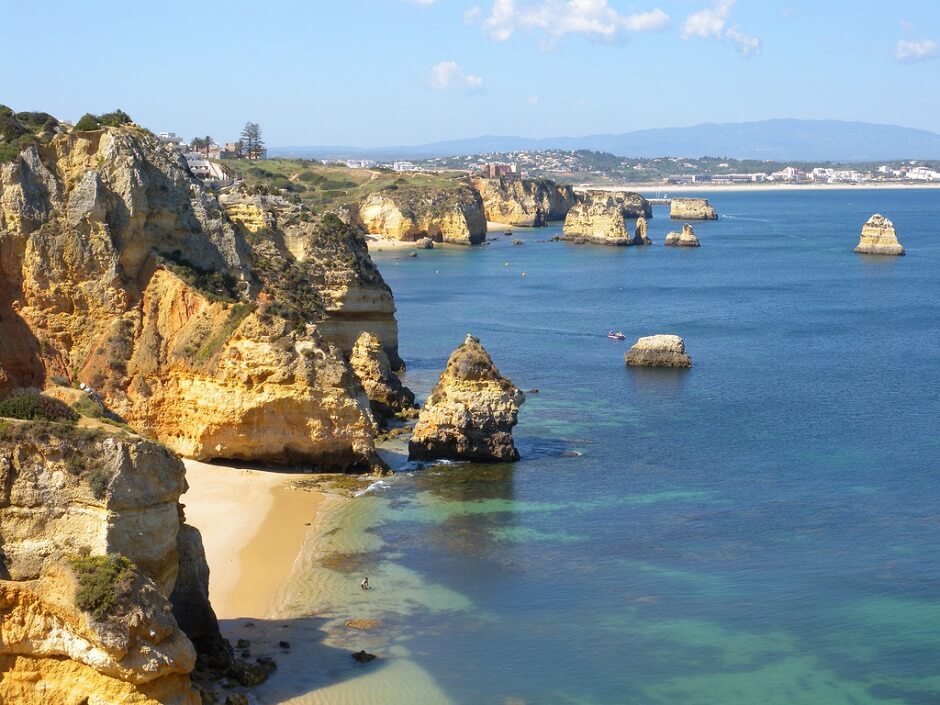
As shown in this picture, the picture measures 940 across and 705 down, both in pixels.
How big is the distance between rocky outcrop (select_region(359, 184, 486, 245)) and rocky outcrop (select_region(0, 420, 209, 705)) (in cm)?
12996

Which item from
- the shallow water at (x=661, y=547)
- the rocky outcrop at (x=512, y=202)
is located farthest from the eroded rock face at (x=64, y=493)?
the rocky outcrop at (x=512, y=202)

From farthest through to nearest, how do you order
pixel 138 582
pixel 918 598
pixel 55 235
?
pixel 55 235, pixel 918 598, pixel 138 582

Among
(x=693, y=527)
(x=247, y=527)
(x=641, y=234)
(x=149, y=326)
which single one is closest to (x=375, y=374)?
(x=149, y=326)

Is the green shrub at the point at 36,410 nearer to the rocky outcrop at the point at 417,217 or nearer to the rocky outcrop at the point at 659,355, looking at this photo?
the rocky outcrop at the point at 659,355

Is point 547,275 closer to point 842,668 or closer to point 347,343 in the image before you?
point 347,343

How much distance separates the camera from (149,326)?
38438mm

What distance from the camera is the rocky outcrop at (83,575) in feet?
60.8

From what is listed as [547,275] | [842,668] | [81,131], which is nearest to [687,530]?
[842,668]

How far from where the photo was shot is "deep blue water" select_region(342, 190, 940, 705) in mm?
25156

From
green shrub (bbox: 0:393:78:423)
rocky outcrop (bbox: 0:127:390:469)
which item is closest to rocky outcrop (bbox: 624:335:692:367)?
rocky outcrop (bbox: 0:127:390:469)

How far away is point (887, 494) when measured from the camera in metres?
38.3

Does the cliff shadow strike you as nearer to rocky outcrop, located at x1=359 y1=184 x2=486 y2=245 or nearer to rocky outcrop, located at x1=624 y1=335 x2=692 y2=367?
rocky outcrop, located at x1=624 y1=335 x2=692 y2=367

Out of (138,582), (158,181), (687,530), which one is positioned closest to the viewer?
(138,582)

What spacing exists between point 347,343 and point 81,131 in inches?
640
